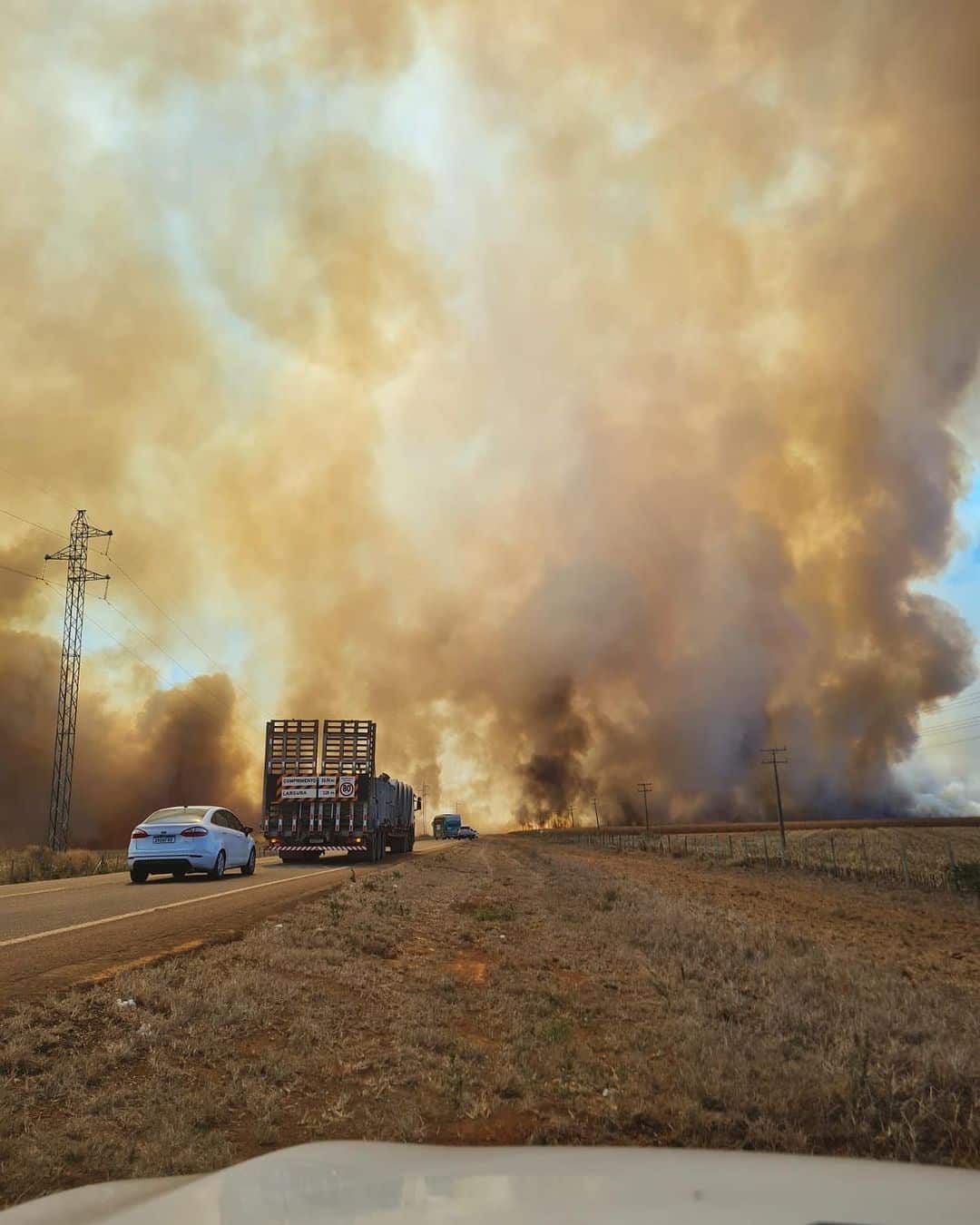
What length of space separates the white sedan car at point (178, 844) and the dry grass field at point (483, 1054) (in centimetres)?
961

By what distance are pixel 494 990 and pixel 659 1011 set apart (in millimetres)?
1836

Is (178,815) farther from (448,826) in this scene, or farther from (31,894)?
(448,826)

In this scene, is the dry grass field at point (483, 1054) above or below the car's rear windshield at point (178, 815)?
below

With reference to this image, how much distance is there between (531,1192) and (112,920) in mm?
12178

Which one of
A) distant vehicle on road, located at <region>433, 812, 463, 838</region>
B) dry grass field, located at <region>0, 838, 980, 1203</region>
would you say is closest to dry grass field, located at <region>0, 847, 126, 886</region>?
dry grass field, located at <region>0, 838, 980, 1203</region>

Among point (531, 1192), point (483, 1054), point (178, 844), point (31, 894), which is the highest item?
point (178, 844)

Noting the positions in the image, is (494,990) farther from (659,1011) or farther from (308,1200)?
(308,1200)

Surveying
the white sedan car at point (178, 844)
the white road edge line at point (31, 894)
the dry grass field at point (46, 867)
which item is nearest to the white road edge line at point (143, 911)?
the white sedan car at point (178, 844)

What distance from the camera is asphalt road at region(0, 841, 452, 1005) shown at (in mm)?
8742

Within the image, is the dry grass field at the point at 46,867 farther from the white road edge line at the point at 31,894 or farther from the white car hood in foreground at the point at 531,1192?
the white car hood in foreground at the point at 531,1192

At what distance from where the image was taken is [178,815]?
21.2 metres

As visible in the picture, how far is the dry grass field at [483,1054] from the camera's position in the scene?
484cm

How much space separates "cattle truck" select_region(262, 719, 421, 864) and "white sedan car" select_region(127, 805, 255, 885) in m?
10.3

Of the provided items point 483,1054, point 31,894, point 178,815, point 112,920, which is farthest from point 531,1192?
point 178,815
